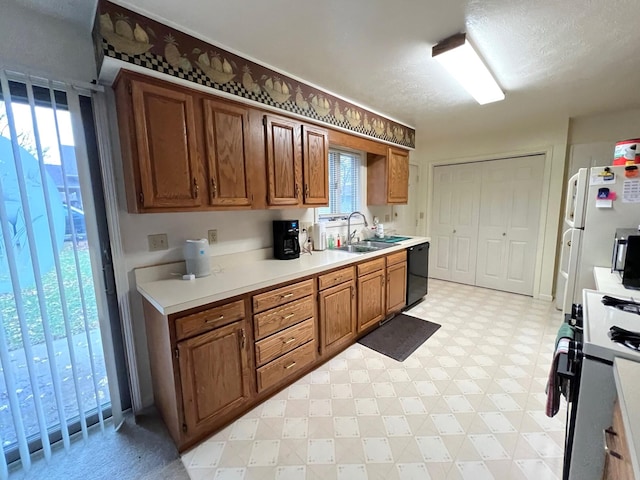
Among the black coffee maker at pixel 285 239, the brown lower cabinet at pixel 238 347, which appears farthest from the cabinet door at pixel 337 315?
the black coffee maker at pixel 285 239

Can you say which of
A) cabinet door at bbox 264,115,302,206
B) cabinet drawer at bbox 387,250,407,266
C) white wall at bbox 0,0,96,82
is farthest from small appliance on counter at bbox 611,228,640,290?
white wall at bbox 0,0,96,82

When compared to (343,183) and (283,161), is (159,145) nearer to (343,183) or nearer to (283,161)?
(283,161)

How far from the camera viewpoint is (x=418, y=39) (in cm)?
172

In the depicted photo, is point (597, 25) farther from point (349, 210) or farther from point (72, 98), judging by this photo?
point (72, 98)

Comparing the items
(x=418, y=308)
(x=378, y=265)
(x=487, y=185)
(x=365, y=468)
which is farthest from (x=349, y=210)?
(x=365, y=468)

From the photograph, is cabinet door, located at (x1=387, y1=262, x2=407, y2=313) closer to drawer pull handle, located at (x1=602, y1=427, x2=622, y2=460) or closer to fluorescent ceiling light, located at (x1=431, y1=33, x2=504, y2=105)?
fluorescent ceiling light, located at (x1=431, y1=33, x2=504, y2=105)

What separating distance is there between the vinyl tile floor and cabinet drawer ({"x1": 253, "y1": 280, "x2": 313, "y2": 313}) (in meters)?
0.71

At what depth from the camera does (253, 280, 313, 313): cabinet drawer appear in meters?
1.76

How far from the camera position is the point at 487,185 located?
4031 mm

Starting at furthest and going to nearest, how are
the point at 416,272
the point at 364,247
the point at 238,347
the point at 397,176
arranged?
1. the point at 397,176
2. the point at 416,272
3. the point at 364,247
4. the point at 238,347

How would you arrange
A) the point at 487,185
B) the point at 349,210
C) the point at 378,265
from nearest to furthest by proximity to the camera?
the point at 378,265
the point at 349,210
the point at 487,185

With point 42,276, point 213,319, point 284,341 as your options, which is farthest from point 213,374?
point 42,276

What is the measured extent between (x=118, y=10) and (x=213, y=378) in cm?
205

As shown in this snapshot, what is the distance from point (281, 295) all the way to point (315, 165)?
4.09 feet
